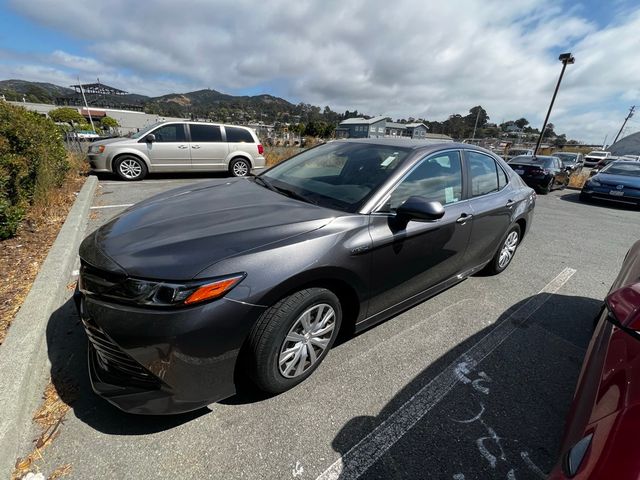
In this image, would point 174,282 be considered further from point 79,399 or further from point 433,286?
point 433,286

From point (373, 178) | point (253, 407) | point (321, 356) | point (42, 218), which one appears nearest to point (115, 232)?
point (253, 407)

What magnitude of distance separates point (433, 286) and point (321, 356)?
4.22 feet

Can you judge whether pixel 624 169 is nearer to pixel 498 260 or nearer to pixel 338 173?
pixel 498 260

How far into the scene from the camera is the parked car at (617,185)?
9.45m

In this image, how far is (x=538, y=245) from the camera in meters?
5.45

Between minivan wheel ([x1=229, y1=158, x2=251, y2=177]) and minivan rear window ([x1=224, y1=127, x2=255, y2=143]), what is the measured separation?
0.61 metres

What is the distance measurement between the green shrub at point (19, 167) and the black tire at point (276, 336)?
3593mm

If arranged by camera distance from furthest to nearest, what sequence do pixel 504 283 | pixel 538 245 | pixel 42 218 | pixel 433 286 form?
pixel 538 245 → pixel 42 218 → pixel 504 283 → pixel 433 286

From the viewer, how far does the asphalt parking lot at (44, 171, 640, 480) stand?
1679 millimetres

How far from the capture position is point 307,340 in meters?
2.10

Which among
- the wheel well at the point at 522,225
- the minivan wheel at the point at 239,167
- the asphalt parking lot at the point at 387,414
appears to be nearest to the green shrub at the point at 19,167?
the asphalt parking lot at the point at 387,414

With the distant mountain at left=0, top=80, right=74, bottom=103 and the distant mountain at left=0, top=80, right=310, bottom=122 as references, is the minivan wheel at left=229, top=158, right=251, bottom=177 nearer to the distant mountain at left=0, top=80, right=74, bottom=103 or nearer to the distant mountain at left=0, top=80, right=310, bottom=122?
the distant mountain at left=0, top=80, right=74, bottom=103

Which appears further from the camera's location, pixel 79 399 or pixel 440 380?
pixel 440 380

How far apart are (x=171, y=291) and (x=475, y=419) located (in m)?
1.99
